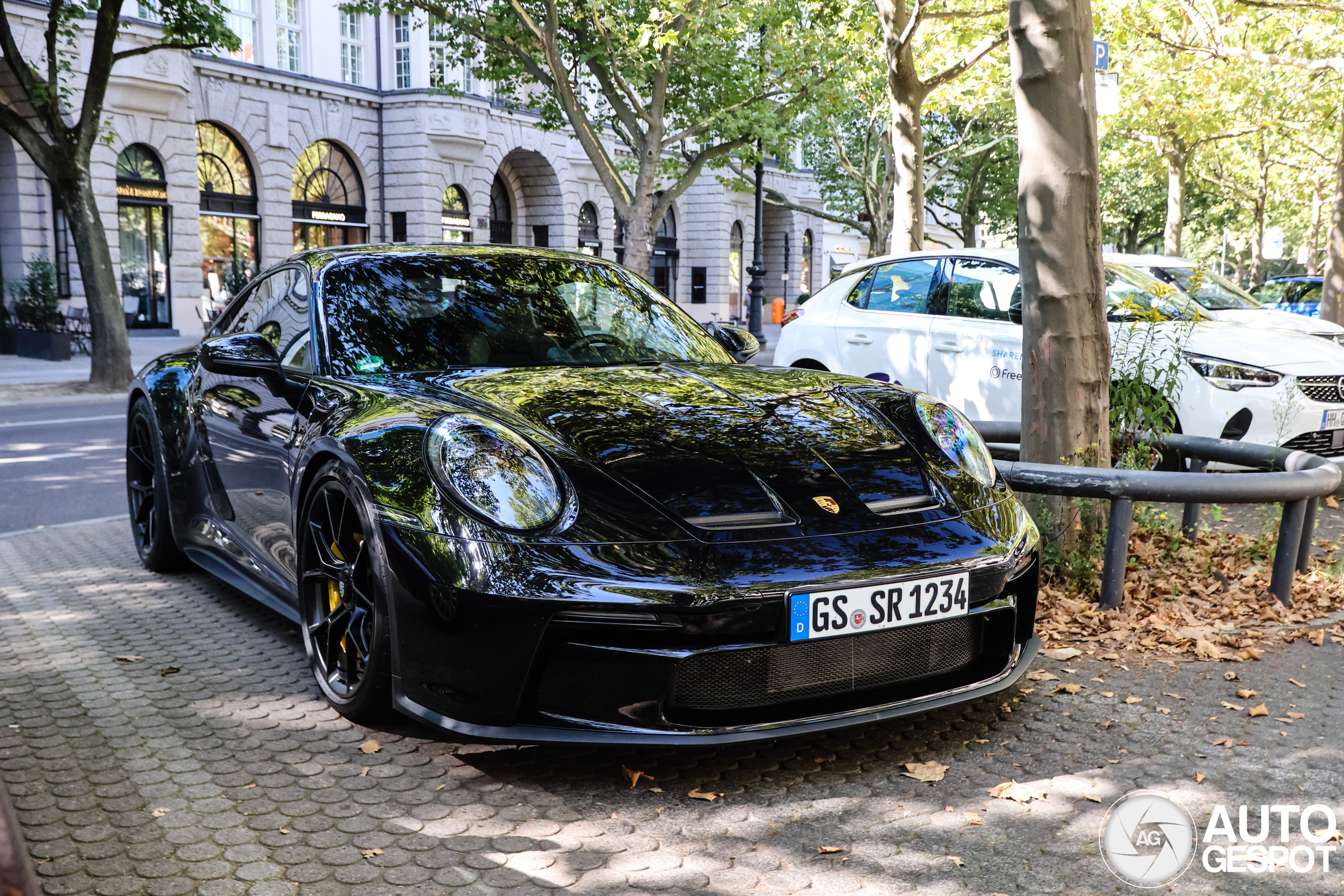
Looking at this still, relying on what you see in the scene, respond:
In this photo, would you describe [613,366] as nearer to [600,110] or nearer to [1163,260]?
[1163,260]

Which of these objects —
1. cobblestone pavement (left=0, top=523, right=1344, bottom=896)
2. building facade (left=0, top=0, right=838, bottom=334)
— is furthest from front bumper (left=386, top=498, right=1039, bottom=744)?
building facade (left=0, top=0, right=838, bottom=334)

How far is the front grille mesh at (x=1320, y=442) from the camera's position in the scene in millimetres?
7387

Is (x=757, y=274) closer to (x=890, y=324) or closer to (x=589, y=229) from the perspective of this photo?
(x=589, y=229)

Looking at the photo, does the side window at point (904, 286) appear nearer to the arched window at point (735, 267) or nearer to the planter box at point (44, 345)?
the planter box at point (44, 345)

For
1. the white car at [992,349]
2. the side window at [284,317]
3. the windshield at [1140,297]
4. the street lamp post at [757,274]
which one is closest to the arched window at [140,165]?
the street lamp post at [757,274]

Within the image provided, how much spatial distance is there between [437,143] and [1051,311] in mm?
29267

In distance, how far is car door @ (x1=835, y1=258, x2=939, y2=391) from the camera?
8.40m

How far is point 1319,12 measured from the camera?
1694 centimetres

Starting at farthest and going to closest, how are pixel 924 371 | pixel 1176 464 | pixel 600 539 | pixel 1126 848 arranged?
pixel 924 371
pixel 1176 464
pixel 600 539
pixel 1126 848

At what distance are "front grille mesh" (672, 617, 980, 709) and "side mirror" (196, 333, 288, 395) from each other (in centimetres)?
187

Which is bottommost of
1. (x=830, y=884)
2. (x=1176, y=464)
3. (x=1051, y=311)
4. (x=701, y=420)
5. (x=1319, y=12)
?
(x=830, y=884)

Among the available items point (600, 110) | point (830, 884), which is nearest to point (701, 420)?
point (830, 884)

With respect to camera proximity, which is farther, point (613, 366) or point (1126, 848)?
point (613, 366)

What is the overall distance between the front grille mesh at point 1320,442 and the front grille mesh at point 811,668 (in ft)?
16.9
